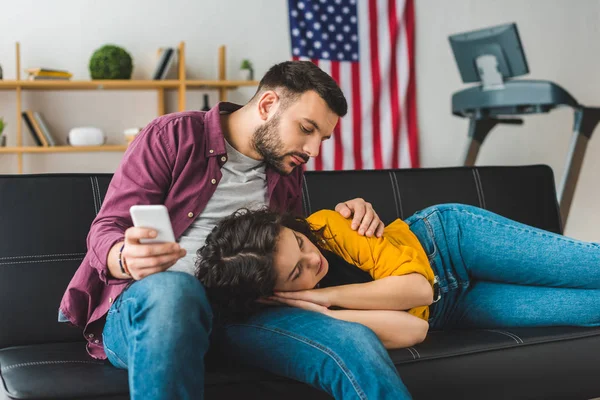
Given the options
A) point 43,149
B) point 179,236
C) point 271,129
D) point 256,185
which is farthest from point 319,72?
point 43,149

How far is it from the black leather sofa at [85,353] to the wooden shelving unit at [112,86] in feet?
7.39

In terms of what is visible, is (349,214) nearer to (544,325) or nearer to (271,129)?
(271,129)

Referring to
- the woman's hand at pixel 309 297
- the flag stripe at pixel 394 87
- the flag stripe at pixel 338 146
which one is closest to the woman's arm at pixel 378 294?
the woman's hand at pixel 309 297

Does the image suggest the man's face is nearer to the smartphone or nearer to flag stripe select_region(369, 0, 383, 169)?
the smartphone

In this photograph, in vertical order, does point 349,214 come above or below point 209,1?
below

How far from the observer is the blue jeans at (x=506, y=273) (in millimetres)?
1761

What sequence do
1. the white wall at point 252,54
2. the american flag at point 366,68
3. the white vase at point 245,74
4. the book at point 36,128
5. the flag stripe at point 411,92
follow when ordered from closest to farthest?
the book at point 36,128 < the white wall at point 252,54 < the white vase at point 245,74 < the american flag at point 366,68 < the flag stripe at point 411,92

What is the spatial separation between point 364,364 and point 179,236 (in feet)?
1.90

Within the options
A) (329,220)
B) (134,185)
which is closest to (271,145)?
(329,220)

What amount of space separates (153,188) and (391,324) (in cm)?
60

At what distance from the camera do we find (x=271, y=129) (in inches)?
66.4

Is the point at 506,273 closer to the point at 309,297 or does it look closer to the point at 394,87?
the point at 309,297

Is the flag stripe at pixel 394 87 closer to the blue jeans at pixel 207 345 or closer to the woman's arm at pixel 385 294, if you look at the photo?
the woman's arm at pixel 385 294

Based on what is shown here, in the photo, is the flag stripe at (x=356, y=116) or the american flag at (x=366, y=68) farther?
the flag stripe at (x=356, y=116)
